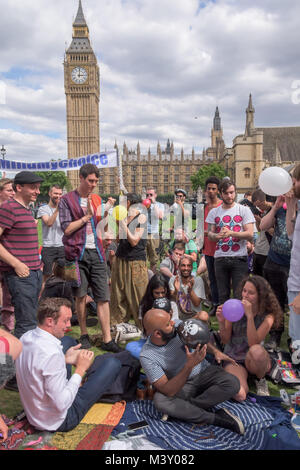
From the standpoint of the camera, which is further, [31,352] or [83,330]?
[83,330]

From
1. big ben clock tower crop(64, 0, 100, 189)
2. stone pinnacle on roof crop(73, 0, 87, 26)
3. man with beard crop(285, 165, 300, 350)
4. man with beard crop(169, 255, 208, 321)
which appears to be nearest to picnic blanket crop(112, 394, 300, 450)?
man with beard crop(285, 165, 300, 350)

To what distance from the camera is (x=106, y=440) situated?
2.69 m

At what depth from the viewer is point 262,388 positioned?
133 inches

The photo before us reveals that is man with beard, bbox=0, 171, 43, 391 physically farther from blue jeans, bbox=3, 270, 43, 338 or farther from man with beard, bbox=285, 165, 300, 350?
man with beard, bbox=285, 165, 300, 350

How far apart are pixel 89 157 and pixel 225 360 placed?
802 centimetres

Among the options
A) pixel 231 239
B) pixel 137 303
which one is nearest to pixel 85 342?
pixel 137 303

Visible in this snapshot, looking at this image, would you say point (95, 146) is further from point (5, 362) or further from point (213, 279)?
point (5, 362)

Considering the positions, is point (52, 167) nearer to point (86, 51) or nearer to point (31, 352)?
point (31, 352)

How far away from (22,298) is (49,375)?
49.2 inches

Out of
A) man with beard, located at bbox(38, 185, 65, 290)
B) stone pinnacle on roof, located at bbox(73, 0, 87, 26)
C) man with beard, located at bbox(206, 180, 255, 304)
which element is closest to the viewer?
man with beard, located at bbox(206, 180, 255, 304)

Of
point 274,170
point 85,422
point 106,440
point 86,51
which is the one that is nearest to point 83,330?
point 85,422

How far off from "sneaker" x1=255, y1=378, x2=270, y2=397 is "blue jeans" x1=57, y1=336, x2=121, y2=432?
1.39 meters

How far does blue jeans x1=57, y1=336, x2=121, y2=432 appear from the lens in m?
2.76

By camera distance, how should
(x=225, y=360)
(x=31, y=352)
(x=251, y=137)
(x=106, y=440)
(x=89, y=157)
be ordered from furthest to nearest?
(x=251, y=137), (x=89, y=157), (x=225, y=360), (x=106, y=440), (x=31, y=352)
